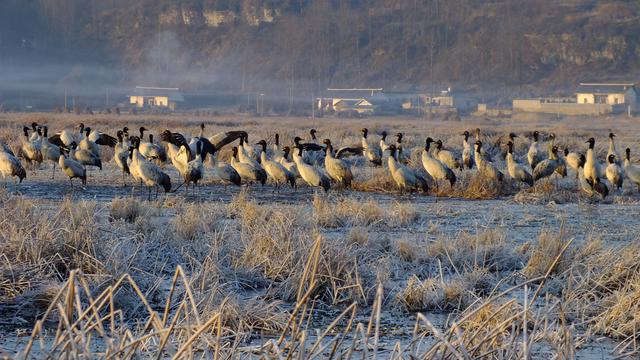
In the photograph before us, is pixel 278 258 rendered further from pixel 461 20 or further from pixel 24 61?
pixel 24 61

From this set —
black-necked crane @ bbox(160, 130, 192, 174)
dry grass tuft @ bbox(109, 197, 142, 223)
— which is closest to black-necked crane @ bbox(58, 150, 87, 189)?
black-necked crane @ bbox(160, 130, 192, 174)

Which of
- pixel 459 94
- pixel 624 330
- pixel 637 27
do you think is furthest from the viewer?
pixel 637 27

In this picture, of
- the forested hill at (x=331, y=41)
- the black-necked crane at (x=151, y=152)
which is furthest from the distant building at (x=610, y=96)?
the black-necked crane at (x=151, y=152)

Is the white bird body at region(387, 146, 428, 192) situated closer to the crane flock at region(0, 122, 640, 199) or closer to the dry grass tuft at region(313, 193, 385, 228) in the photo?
the crane flock at region(0, 122, 640, 199)

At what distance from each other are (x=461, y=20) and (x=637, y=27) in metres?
22.7

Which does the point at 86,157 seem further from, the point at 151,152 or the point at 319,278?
the point at 319,278

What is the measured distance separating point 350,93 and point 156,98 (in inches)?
853

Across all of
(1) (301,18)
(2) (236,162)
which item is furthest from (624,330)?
(1) (301,18)

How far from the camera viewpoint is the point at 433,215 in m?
17.3

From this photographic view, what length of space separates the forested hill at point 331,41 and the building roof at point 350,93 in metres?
6.12

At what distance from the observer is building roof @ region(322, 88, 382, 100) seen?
118250 millimetres

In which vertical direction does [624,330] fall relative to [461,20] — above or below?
below

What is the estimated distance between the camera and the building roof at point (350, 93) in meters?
118

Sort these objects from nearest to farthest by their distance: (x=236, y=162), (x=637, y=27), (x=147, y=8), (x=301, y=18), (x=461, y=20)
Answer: (x=236, y=162) → (x=637, y=27) → (x=461, y=20) → (x=301, y=18) → (x=147, y=8)
